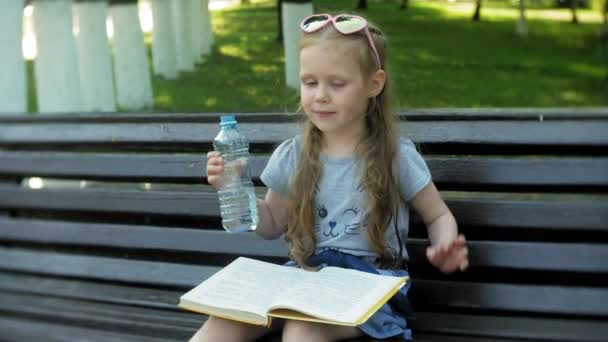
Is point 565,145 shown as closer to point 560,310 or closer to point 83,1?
point 560,310

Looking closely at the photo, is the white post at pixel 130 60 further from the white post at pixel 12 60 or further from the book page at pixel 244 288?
the book page at pixel 244 288

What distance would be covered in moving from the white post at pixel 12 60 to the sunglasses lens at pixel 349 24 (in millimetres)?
2834

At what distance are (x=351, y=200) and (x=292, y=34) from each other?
152 cm

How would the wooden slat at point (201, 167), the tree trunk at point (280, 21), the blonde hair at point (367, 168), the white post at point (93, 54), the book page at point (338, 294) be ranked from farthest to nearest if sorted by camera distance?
the white post at point (93, 54)
the tree trunk at point (280, 21)
the wooden slat at point (201, 167)
the blonde hair at point (367, 168)
the book page at point (338, 294)

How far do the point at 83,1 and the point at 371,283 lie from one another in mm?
2975

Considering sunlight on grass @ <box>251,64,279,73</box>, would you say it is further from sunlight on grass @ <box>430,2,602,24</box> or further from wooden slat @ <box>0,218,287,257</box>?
wooden slat @ <box>0,218,287,257</box>

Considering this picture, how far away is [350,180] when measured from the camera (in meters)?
2.93

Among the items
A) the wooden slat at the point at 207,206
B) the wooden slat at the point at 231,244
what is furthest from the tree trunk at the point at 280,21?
the wooden slat at the point at 231,244

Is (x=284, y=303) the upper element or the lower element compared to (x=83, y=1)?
lower

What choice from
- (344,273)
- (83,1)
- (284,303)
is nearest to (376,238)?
(344,273)

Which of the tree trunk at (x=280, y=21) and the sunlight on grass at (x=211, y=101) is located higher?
the tree trunk at (x=280, y=21)

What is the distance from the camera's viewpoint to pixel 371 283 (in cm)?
272

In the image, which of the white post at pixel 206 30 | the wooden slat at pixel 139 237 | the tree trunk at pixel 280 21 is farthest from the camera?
the white post at pixel 206 30

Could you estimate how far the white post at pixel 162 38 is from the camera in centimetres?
456
